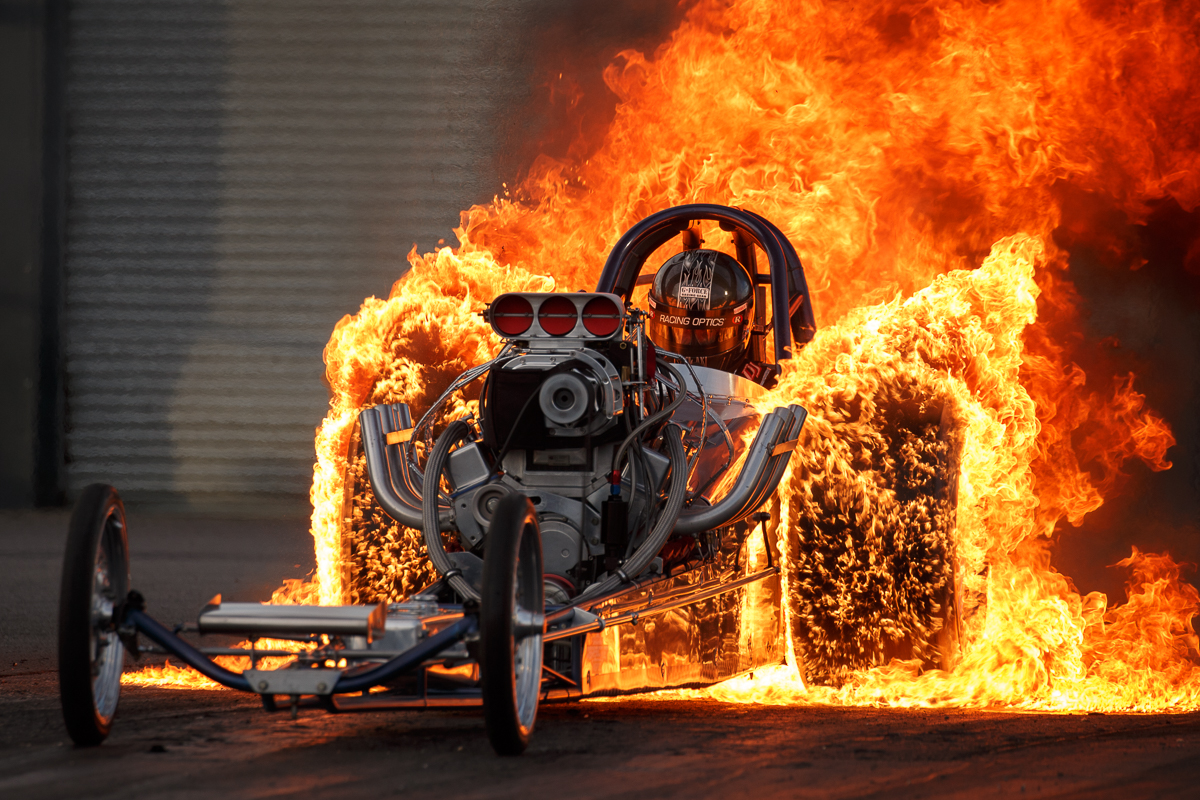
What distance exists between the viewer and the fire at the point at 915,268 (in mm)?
5336

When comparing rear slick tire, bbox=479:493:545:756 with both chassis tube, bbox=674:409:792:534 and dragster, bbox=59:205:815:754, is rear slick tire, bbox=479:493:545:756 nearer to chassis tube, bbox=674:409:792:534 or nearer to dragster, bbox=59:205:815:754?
dragster, bbox=59:205:815:754

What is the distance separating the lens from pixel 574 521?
4.54m

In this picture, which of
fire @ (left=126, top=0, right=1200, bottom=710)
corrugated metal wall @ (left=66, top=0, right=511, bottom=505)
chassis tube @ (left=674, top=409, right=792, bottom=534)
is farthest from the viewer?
corrugated metal wall @ (left=66, top=0, right=511, bottom=505)

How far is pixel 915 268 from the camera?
Answer: 1202 cm

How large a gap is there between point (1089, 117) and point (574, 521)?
27.1ft

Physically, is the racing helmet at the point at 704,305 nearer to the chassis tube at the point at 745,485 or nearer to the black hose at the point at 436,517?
the chassis tube at the point at 745,485

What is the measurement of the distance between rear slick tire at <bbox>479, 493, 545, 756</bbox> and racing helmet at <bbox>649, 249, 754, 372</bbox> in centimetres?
247

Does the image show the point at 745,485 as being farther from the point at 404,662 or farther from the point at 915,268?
the point at 915,268

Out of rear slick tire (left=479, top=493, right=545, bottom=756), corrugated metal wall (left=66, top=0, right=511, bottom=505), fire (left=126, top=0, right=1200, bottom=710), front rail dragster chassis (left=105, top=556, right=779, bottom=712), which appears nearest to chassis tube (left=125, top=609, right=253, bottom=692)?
front rail dragster chassis (left=105, top=556, right=779, bottom=712)

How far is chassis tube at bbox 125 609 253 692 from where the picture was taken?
11.7 feet

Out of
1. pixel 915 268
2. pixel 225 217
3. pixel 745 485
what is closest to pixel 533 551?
pixel 745 485

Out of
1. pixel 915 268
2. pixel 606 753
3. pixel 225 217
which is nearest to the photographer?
pixel 606 753

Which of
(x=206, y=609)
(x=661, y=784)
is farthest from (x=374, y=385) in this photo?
(x=661, y=784)

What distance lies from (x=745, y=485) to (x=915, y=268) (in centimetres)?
776
